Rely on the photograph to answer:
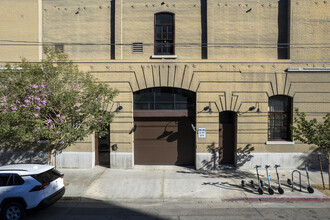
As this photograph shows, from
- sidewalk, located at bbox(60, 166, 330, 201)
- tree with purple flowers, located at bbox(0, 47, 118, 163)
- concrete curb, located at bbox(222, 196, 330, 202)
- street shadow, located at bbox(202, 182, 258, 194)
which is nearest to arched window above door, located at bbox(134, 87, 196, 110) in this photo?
tree with purple flowers, located at bbox(0, 47, 118, 163)

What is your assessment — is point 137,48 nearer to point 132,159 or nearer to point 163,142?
point 163,142

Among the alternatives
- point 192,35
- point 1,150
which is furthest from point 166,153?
point 1,150

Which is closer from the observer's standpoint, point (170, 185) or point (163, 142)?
point (170, 185)

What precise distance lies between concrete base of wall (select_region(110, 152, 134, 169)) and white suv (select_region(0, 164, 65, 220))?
523 centimetres

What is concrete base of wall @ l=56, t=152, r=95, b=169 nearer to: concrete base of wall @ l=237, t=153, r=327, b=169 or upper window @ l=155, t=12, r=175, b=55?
upper window @ l=155, t=12, r=175, b=55

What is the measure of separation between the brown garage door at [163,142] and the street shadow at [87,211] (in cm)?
481

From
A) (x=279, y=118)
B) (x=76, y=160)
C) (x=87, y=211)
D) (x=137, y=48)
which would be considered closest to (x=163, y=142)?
(x=76, y=160)

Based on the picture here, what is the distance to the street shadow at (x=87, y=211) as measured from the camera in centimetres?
722

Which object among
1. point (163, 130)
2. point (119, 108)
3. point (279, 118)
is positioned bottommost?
point (163, 130)

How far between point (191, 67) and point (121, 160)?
6.35 m

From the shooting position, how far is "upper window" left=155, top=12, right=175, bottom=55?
12.8m

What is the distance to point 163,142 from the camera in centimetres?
1305

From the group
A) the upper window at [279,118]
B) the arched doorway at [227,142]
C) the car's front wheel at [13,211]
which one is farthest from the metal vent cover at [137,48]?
the car's front wheel at [13,211]

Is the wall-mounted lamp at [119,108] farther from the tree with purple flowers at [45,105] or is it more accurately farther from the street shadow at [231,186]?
the street shadow at [231,186]
